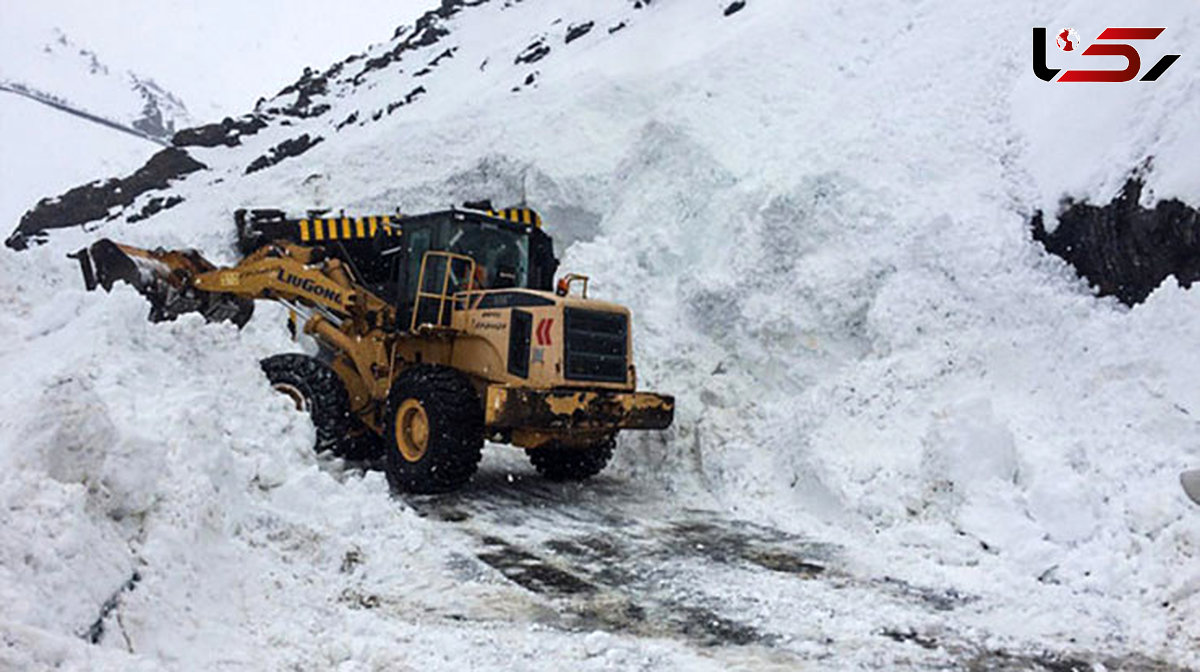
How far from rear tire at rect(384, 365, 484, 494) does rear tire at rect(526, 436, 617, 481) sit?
4.43 feet

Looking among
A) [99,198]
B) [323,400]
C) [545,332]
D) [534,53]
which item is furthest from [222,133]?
[545,332]

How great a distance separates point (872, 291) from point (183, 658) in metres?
7.71

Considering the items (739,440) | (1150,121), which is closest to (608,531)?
(739,440)

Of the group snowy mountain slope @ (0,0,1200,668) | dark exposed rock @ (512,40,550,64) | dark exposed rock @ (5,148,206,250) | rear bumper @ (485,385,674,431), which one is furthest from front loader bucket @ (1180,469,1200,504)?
dark exposed rock @ (5,148,206,250)

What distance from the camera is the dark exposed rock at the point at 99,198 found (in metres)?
30.0

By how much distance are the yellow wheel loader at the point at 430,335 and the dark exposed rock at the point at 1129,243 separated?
4.17 meters

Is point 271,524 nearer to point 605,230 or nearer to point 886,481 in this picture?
point 886,481

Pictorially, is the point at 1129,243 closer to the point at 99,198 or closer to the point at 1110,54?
the point at 1110,54

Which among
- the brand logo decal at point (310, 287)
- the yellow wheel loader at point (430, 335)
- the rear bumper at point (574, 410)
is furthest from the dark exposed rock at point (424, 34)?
the rear bumper at point (574, 410)

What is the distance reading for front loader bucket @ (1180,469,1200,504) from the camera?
550cm

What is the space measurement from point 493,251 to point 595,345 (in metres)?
1.73

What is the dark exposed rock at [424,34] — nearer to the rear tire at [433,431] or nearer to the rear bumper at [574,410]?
the rear tire at [433,431]

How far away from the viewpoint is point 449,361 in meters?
9.01

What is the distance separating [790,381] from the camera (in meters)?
9.61
